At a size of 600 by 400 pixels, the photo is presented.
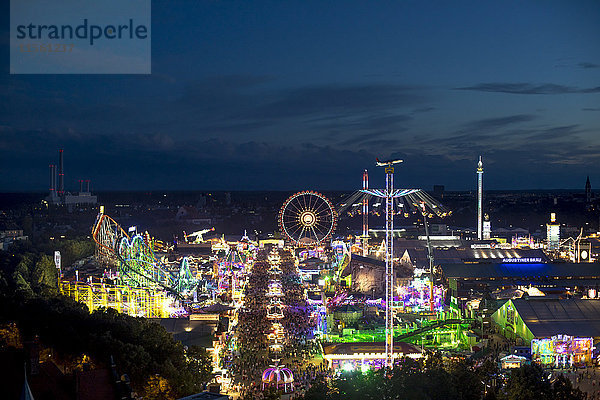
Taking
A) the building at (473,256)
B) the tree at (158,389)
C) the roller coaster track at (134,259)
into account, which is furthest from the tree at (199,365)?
the building at (473,256)

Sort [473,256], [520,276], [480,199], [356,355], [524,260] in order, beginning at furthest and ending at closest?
[480,199]
[473,256]
[524,260]
[520,276]
[356,355]

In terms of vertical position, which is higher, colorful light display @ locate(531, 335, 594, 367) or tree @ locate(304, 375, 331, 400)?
tree @ locate(304, 375, 331, 400)

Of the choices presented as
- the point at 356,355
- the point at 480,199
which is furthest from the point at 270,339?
the point at 480,199

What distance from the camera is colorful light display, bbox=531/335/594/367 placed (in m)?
27.5

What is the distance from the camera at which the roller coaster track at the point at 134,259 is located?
3925 centimetres

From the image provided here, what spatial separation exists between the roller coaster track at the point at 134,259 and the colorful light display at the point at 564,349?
69.4 feet

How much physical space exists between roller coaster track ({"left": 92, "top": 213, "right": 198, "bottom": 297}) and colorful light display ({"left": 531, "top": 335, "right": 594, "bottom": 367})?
21.2 meters

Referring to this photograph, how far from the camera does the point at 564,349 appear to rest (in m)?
27.7

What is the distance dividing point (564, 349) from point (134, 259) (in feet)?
84.7

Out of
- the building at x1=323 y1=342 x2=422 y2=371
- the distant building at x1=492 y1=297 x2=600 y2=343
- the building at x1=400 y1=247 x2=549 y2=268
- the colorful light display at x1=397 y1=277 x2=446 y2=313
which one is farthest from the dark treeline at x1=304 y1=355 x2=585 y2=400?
the building at x1=400 y1=247 x2=549 y2=268

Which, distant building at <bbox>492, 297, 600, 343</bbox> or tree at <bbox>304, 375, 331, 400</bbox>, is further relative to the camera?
distant building at <bbox>492, 297, 600, 343</bbox>

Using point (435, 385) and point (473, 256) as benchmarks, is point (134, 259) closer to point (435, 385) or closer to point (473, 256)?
point (473, 256)

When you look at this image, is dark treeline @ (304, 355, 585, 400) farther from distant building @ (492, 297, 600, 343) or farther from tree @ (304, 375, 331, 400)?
distant building @ (492, 297, 600, 343)

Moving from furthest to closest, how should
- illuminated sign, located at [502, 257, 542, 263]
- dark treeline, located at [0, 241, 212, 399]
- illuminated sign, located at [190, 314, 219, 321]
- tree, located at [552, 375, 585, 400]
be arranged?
illuminated sign, located at [502, 257, 542, 263], illuminated sign, located at [190, 314, 219, 321], dark treeline, located at [0, 241, 212, 399], tree, located at [552, 375, 585, 400]
